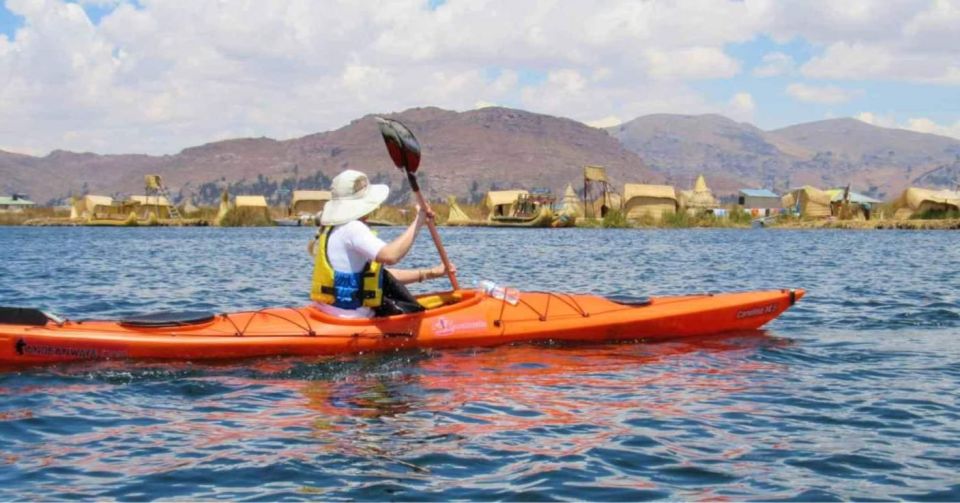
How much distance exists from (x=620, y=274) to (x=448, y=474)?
51.9ft

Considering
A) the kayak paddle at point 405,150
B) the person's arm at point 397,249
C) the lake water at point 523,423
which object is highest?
the kayak paddle at point 405,150

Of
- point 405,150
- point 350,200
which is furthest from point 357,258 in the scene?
point 405,150

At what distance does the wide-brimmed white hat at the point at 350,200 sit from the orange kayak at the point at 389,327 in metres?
1.08

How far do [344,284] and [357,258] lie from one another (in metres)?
0.36

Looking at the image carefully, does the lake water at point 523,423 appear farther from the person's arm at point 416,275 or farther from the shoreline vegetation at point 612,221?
the shoreline vegetation at point 612,221

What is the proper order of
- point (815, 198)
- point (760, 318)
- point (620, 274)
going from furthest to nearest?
point (815, 198) → point (620, 274) → point (760, 318)

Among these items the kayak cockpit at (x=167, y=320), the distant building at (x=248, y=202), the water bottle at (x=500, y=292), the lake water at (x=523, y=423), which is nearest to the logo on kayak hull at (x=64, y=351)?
the lake water at (x=523, y=423)

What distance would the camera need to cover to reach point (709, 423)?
6957 millimetres

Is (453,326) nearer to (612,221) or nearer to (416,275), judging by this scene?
(416,275)

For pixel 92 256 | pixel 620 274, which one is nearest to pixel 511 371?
pixel 620 274

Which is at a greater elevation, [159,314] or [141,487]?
[159,314]

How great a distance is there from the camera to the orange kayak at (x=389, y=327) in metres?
8.77

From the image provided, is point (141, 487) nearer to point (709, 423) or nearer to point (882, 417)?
point (709, 423)

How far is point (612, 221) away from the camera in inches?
2421
